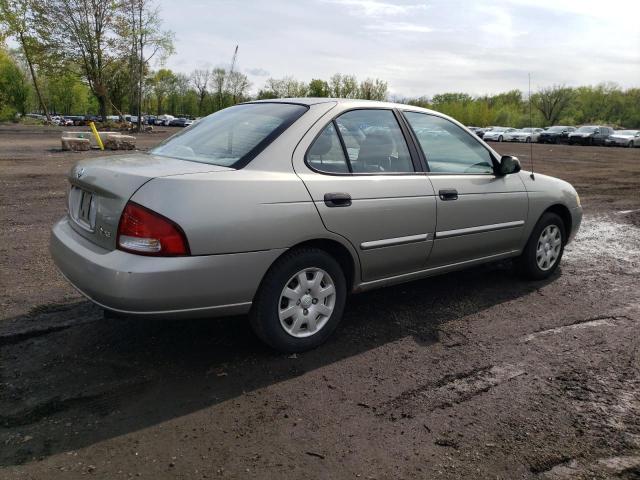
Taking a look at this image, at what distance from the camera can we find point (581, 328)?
424cm

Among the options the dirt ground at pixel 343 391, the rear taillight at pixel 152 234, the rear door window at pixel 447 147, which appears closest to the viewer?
the dirt ground at pixel 343 391

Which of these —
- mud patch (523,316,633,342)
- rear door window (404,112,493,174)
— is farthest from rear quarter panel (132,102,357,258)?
mud patch (523,316,633,342)

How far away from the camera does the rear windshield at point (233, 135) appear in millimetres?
3494

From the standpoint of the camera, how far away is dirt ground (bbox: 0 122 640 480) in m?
2.52

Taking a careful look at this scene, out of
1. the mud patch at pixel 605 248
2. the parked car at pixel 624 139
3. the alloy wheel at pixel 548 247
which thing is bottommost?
the mud patch at pixel 605 248

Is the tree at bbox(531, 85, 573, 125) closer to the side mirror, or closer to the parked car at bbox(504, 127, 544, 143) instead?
the parked car at bbox(504, 127, 544, 143)

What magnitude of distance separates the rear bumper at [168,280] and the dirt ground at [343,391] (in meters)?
0.49

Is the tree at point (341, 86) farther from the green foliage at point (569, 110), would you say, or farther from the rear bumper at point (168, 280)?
the rear bumper at point (168, 280)

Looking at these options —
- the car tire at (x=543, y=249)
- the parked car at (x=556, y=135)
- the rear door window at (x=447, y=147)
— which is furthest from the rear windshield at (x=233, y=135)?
the parked car at (x=556, y=135)

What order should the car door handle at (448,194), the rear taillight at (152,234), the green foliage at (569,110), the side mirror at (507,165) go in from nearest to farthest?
the rear taillight at (152,234) → the car door handle at (448,194) → the side mirror at (507,165) → the green foliage at (569,110)

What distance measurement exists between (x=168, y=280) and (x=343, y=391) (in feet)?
3.93

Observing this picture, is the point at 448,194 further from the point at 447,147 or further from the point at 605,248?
the point at 605,248

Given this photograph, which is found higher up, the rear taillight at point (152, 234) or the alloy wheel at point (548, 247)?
the rear taillight at point (152, 234)

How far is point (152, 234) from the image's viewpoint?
2.93m
